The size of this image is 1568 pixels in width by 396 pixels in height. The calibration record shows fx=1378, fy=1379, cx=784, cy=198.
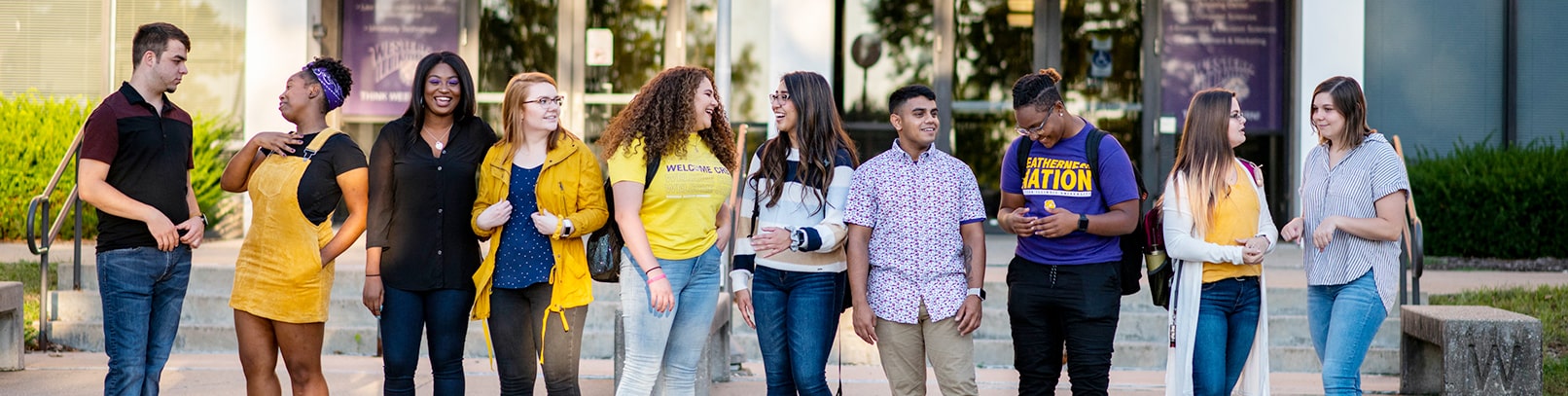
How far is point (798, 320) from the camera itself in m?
4.96

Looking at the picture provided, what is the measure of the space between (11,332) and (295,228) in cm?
342

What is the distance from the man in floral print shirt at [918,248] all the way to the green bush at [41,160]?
27.1ft

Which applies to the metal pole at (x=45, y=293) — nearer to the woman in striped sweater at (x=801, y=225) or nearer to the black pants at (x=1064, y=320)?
the woman in striped sweater at (x=801, y=225)

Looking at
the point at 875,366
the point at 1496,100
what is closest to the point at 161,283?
the point at 875,366

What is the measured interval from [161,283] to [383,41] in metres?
7.98

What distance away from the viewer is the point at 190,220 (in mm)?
5109

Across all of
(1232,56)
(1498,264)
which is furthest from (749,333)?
(1498,264)

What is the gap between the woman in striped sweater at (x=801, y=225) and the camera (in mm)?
4957

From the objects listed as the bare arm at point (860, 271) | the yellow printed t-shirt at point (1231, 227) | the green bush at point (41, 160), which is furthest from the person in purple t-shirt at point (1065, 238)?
the green bush at point (41, 160)

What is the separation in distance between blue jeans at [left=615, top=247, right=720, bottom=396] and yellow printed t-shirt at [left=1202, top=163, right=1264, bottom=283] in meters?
1.85

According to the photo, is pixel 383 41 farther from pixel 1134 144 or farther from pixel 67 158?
pixel 1134 144

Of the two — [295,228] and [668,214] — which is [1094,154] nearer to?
[668,214]

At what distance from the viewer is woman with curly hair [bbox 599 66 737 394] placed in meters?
4.71

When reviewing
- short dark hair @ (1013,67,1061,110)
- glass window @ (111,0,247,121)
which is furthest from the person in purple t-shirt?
glass window @ (111,0,247,121)
